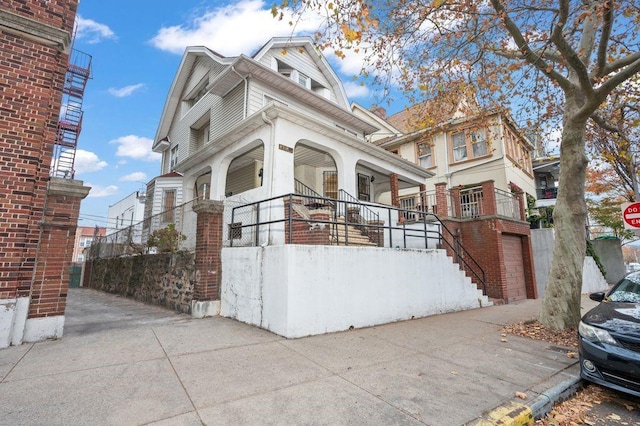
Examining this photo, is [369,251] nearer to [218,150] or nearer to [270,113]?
[270,113]

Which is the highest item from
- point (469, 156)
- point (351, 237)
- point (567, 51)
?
point (469, 156)

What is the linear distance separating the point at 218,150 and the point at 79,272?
1597 centimetres

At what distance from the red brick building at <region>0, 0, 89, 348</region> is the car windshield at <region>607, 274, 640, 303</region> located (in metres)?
8.98

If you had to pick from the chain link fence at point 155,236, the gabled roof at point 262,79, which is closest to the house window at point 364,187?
the gabled roof at point 262,79

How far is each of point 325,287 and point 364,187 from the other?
9.13 m

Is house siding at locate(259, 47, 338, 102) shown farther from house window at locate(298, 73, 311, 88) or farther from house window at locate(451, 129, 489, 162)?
house window at locate(451, 129, 489, 162)

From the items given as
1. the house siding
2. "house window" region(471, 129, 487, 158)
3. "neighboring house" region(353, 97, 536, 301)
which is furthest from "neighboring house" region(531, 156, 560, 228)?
the house siding

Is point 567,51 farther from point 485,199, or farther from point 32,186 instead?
point 32,186

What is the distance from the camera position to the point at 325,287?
6.10 m

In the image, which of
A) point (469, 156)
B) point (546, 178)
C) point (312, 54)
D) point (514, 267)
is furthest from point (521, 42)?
point (546, 178)

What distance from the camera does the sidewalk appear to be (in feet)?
9.54

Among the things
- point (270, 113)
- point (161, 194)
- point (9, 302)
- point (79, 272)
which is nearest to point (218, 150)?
point (270, 113)

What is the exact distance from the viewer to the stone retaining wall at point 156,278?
7.95 metres

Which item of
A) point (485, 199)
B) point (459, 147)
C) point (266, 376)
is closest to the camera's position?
point (266, 376)
